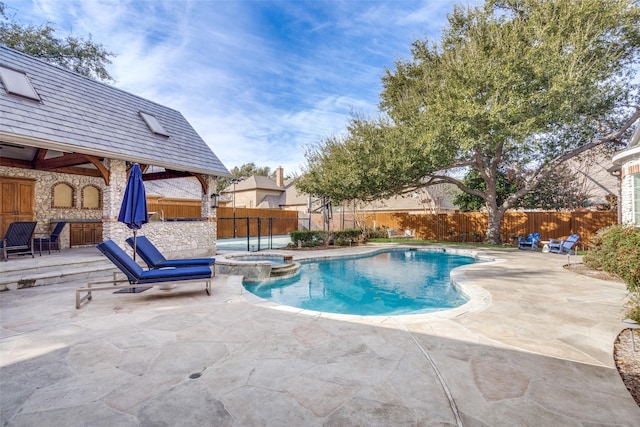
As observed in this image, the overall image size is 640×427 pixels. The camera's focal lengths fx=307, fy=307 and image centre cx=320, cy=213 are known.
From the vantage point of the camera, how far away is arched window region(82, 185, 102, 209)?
12.3 meters

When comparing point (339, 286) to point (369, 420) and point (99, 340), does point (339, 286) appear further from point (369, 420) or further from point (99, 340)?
point (369, 420)

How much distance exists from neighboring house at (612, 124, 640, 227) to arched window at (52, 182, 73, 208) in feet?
63.1

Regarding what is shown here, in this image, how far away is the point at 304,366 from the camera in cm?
308

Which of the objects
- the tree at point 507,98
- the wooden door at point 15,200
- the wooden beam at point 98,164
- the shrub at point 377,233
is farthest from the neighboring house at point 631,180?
the wooden door at point 15,200

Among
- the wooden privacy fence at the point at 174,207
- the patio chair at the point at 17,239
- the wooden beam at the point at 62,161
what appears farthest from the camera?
the wooden privacy fence at the point at 174,207

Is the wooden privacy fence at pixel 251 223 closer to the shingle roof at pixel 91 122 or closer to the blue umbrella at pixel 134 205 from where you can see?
the shingle roof at pixel 91 122

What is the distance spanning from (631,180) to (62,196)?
19.7 meters

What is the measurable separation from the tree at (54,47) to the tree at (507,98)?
62.7ft

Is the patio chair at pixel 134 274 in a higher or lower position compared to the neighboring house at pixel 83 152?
lower

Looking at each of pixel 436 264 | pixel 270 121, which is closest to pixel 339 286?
pixel 436 264

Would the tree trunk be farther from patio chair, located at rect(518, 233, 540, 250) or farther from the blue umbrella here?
the blue umbrella

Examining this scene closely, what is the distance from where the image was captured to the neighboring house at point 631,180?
368 inches

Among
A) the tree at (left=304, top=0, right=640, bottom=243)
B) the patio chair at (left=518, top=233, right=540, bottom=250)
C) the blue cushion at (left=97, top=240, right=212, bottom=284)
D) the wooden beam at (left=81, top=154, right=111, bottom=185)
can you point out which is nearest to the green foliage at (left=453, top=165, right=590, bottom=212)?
the tree at (left=304, top=0, right=640, bottom=243)

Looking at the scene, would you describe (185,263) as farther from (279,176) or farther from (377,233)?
(279,176)
